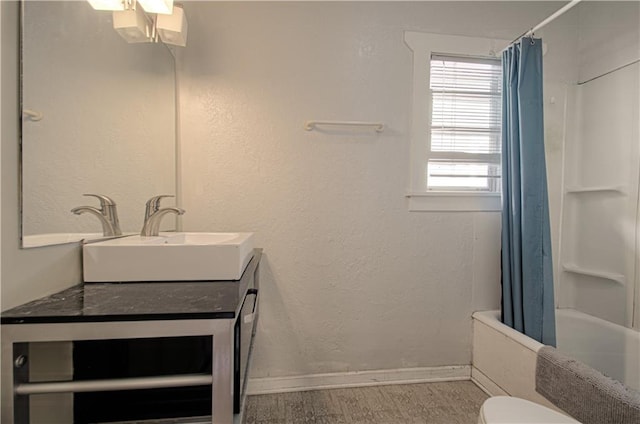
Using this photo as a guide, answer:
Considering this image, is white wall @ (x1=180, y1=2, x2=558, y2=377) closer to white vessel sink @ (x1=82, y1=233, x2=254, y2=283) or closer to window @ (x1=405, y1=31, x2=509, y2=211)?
window @ (x1=405, y1=31, x2=509, y2=211)

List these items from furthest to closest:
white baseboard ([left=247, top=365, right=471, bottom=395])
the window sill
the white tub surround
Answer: the window sill < white baseboard ([left=247, top=365, right=471, bottom=395]) < the white tub surround

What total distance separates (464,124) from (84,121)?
2032mm

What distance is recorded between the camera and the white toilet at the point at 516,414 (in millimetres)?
1105

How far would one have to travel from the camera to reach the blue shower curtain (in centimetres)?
185

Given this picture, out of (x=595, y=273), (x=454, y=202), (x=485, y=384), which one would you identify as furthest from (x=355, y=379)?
(x=595, y=273)

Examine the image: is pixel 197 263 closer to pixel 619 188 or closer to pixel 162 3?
pixel 162 3

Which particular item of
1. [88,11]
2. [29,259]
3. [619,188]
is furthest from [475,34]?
[29,259]

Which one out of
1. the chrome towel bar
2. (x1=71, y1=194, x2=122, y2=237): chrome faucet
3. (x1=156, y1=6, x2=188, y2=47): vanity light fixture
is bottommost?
(x1=71, y1=194, x2=122, y2=237): chrome faucet

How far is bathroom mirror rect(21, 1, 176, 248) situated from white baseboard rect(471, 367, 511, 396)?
2.14 meters

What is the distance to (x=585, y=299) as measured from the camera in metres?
2.17

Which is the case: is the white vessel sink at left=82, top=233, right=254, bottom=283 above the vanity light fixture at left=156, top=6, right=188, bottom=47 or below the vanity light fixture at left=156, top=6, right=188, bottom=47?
Result: below

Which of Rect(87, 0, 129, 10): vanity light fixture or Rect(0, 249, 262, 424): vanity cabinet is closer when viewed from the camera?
Rect(0, 249, 262, 424): vanity cabinet

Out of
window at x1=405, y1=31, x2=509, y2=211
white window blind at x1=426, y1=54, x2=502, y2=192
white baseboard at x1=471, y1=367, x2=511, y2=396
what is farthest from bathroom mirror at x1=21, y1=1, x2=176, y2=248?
white baseboard at x1=471, y1=367, x2=511, y2=396

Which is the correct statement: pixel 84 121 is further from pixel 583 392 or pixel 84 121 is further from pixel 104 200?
pixel 583 392
